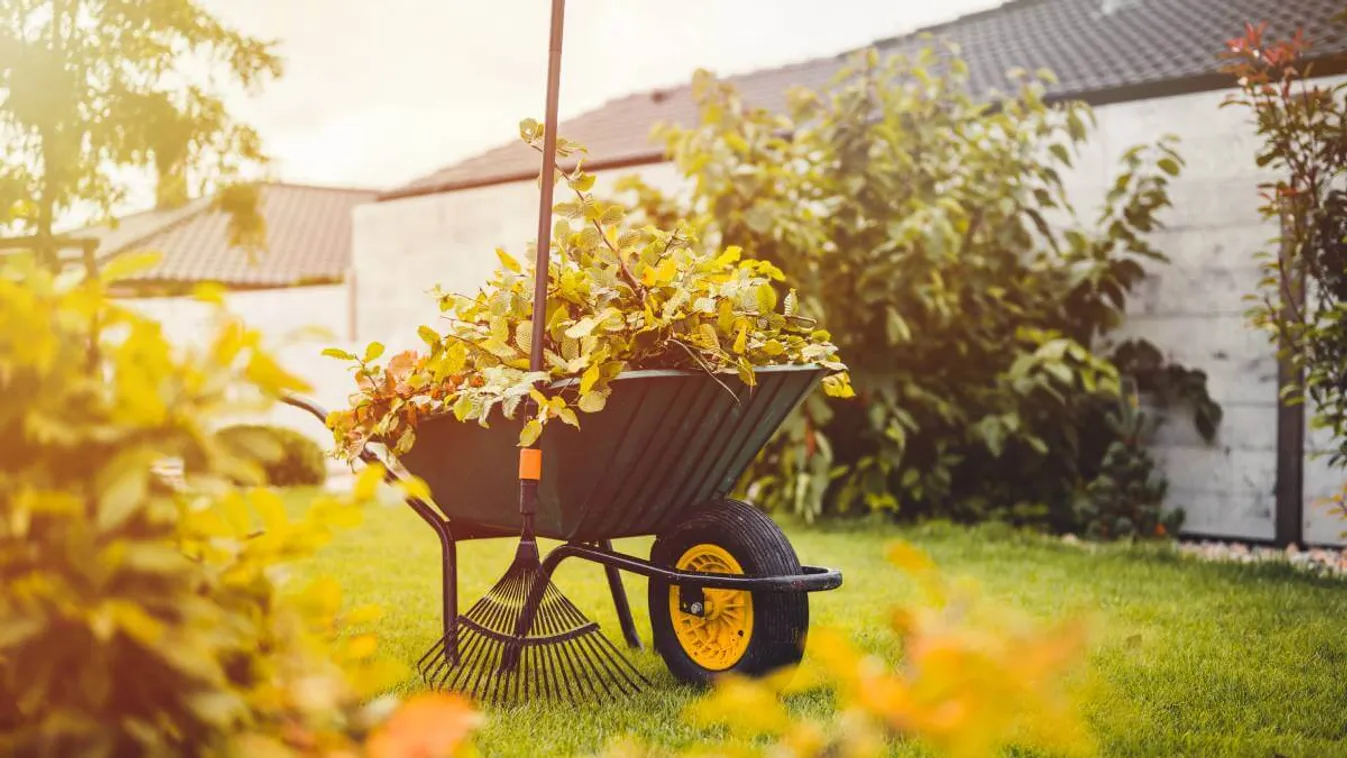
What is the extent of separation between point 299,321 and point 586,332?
493 inches

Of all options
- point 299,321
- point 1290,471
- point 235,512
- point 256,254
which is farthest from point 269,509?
point 256,254

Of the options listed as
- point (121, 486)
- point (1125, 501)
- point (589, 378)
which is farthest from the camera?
point (1125, 501)

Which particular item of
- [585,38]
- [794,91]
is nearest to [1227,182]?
[794,91]

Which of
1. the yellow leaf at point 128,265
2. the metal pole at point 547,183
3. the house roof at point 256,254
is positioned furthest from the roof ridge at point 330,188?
the yellow leaf at point 128,265

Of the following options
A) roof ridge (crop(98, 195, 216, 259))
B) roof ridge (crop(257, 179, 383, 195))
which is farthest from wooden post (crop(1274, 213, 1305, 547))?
roof ridge (crop(257, 179, 383, 195))

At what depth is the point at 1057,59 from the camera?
268 inches

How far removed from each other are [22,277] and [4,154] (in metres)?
5.25

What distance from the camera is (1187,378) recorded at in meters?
4.79

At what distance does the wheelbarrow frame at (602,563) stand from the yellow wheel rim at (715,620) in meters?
0.04

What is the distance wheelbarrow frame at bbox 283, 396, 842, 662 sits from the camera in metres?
2.07

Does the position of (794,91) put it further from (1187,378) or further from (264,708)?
(264,708)

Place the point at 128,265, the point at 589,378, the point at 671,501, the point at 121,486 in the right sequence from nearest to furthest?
the point at 121,486
the point at 128,265
the point at 589,378
the point at 671,501

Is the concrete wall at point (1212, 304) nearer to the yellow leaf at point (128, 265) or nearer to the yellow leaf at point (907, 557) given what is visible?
the yellow leaf at point (907, 557)

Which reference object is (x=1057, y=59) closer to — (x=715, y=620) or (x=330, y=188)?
(x=715, y=620)
